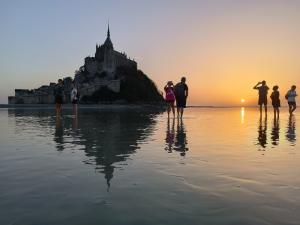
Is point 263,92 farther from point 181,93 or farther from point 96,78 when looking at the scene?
point 96,78

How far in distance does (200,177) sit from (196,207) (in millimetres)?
1415

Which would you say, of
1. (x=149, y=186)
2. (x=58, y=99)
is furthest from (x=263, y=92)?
(x=149, y=186)

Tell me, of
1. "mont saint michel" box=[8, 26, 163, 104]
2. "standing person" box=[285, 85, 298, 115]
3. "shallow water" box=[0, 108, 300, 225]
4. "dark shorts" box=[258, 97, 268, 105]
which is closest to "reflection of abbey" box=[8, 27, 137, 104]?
"mont saint michel" box=[8, 26, 163, 104]

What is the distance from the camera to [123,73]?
17088cm

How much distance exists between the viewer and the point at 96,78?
165 meters

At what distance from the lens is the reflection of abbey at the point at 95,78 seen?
163 metres

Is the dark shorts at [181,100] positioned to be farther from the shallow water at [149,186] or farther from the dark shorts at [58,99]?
the shallow water at [149,186]

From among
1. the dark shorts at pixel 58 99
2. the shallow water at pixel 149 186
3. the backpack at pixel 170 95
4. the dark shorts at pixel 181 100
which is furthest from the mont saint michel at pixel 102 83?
the shallow water at pixel 149 186

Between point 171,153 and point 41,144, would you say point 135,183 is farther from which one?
point 41,144

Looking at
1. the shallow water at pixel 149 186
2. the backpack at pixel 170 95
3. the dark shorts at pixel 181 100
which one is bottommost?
the shallow water at pixel 149 186

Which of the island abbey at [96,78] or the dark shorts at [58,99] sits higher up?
the island abbey at [96,78]

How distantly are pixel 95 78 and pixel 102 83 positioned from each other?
4.03 meters

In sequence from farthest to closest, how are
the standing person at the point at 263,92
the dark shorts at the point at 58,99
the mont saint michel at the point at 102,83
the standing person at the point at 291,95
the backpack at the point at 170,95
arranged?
the mont saint michel at the point at 102,83, the standing person at the point at 291,95, the standing person at the point at 263,92, the dark shorts at the point at 58,99, the backpack at the point at 170,95

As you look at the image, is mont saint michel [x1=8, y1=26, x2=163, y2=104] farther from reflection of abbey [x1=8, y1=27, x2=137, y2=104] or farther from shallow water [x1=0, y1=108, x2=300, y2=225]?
shallow water [x1=0, y1=108, x2=300, y2=225]
